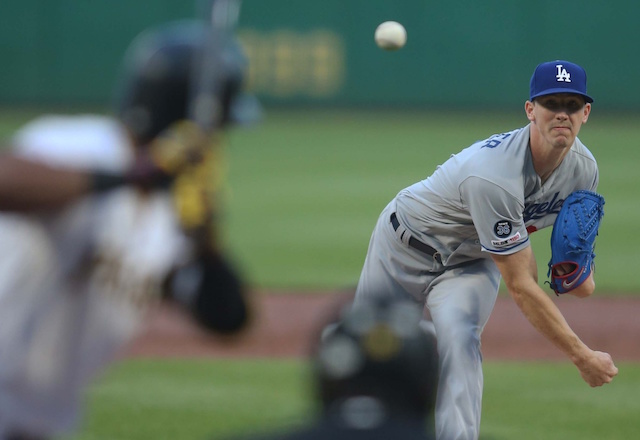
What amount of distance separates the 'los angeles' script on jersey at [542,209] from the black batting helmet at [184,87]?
4.94ft

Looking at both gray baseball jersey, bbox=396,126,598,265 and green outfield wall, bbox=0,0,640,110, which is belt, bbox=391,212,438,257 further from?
green outfield wall, bbox=0,0,640,110

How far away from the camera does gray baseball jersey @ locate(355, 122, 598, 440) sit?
432 cm

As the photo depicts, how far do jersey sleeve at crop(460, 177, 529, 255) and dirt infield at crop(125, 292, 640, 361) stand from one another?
10.2 ft

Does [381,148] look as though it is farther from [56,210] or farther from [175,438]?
[56,210]

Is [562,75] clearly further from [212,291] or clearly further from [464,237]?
[212,291]

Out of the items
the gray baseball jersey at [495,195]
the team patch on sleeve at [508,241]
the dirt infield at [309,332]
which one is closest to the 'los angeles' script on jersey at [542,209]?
the gray baseball jersey at [495,195]

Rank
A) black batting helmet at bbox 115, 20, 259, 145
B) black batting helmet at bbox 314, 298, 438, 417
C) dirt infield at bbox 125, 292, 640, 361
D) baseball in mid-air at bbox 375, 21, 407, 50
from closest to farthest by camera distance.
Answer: black batting helmet at bbox 314, 298, 438, 417, black batting helmet at bbox 115, 20, 259, 145, baseball in mid-air at bbox 375, 21, 407, 50, dirt infield at bbox 125, 292, 640, 361

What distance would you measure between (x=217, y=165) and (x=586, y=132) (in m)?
19.1

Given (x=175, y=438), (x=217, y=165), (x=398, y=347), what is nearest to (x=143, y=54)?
(x=217, y=165)

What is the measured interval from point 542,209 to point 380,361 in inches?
106

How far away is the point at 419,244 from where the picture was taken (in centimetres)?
491

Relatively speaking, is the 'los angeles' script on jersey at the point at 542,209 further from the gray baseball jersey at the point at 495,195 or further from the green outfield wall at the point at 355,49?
the green outfield wall at the point at 355,49

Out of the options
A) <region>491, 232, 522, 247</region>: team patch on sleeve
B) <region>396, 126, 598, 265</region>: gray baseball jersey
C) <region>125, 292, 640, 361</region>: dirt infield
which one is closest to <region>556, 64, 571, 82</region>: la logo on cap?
<region>396, 126, 598, 265</region>: gray baseball jersey

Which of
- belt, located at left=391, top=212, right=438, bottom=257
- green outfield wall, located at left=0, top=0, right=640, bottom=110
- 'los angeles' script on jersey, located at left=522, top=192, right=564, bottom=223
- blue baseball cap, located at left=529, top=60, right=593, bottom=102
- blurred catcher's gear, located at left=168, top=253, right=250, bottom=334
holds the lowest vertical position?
green outfield wall, located at left=0, top=0, right=640, bottom=110
